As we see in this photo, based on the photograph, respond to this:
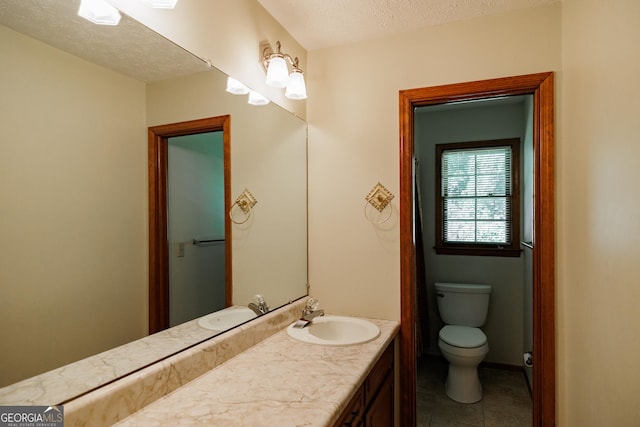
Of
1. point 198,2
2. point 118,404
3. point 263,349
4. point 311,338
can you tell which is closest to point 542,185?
point 311,338

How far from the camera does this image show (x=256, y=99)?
5.40ft

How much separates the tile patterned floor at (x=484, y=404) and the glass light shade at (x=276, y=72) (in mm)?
2390

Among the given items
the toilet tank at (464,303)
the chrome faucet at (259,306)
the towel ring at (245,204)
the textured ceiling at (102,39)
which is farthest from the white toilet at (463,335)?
the textured ceiling at (102,39)

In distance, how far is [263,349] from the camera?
1460 mm

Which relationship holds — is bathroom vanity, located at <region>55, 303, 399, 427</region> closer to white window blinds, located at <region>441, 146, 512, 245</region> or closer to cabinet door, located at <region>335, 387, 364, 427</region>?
cabinet door, located at <region>335, 387, 364, 427</region>

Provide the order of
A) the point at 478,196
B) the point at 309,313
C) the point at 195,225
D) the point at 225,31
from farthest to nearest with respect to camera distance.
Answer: the point at 478,196
the point at 309,313
the point at 225,31
the point at 195,225

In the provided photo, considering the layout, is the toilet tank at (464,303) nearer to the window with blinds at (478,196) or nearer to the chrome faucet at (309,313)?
the window with blinds at (478,196)

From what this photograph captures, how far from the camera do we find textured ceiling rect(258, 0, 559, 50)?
1.62 metres

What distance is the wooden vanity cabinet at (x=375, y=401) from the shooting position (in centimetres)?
120

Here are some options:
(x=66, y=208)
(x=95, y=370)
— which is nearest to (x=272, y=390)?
(x=95, y=370)

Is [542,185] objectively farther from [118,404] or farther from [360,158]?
[118,404]

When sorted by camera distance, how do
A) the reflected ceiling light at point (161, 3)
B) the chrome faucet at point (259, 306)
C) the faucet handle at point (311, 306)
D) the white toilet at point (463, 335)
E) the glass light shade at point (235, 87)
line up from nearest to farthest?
the reflected ceiling light at point (161, 3), the glass light shade at point (235, 87), the chrome faucet at point (259, 306), the faucet handle at point (311, 306), the white toilet at point (463, 335)

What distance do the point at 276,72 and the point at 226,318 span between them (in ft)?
3.79

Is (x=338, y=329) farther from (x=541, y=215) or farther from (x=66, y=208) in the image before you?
(x=66, y=208)
